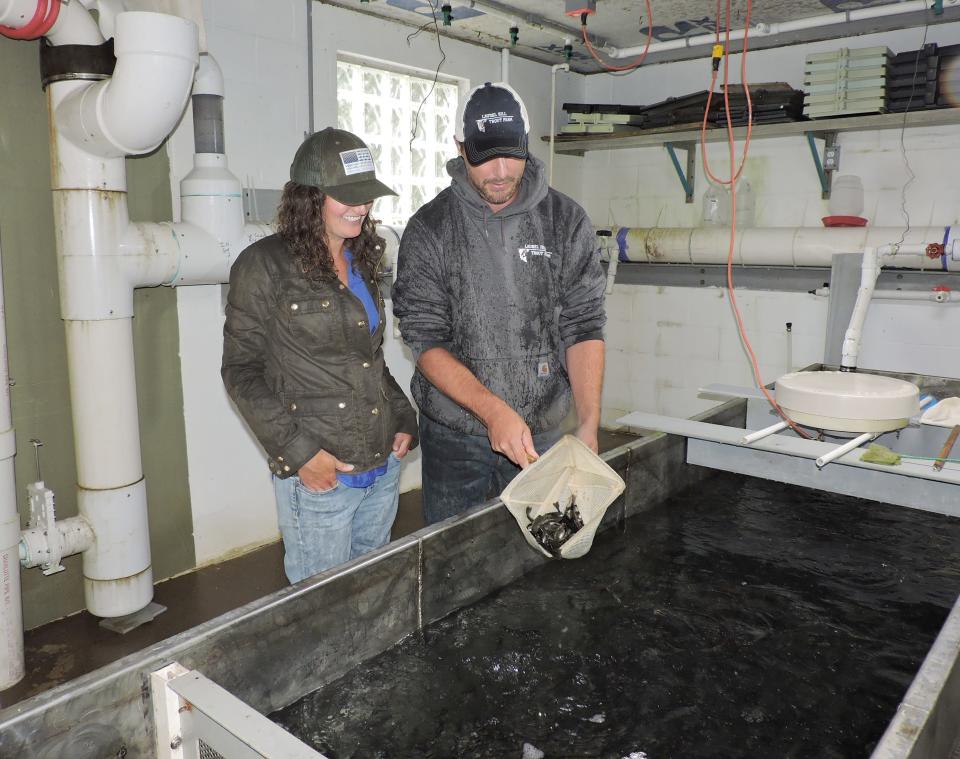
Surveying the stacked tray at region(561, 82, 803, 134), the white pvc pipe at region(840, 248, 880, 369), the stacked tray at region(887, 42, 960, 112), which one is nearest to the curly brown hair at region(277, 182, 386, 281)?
the white pvc pipe at region(840, 248, 880, 369)

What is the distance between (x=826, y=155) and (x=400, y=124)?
220cm

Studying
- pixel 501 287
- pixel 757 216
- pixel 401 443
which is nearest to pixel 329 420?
pixel 401 443

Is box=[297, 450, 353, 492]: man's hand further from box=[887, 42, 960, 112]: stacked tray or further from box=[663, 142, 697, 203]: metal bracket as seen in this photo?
box=[663, 142, 697, 203]: metal bracket

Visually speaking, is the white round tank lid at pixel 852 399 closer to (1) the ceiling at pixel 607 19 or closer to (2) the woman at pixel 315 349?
(2) the woman at pixel 315 349

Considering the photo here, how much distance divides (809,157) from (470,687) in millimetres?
3841

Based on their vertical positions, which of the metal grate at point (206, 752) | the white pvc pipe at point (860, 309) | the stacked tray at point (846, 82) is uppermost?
the stacked tray at point (846, 82)

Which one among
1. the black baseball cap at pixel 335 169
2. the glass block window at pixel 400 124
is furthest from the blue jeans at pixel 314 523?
the glass block window at pixel 400 124

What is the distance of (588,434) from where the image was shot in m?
1.72

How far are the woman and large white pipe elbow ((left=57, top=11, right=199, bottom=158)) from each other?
0.88 m

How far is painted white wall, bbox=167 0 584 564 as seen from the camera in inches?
119

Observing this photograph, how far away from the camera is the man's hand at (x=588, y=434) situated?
1.72 meters

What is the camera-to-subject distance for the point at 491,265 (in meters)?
1.84

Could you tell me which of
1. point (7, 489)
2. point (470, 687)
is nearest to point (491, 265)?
point (470, 687)

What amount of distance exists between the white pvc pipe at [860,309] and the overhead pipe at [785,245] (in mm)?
145
